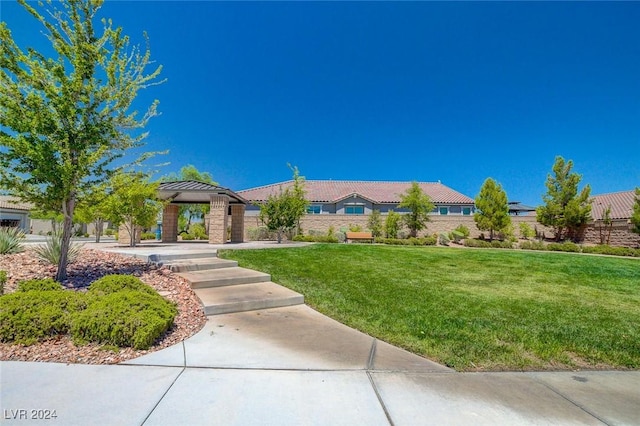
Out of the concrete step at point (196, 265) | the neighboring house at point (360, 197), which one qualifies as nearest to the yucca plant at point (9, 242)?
the concrete step at point (196, 265)

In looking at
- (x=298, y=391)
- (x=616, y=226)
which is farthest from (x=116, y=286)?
(x=616, y=226)

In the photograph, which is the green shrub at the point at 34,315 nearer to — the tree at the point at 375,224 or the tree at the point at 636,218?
the tree at the point at 375,224

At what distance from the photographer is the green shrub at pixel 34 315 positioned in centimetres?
370

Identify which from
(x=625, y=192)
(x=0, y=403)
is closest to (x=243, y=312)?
(x=0, y=403)

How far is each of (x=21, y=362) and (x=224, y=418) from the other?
8.45 ft

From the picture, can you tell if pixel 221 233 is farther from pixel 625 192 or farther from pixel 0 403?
pixel 625 192

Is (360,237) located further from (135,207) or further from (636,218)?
(636,218)

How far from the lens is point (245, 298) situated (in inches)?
222

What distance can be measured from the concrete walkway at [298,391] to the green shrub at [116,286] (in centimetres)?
158

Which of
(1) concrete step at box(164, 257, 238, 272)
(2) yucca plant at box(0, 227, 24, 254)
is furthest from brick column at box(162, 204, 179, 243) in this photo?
(1) concrete step at box(164, 257, 238, 272)

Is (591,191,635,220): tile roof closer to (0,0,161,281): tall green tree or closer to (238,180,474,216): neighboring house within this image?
(238,180,474,216): neighboring house

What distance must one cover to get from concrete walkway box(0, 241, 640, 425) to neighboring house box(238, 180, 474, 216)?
28866 mm

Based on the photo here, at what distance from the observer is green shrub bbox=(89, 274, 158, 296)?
4.85 meters

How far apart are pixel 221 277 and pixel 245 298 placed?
4.46ft
